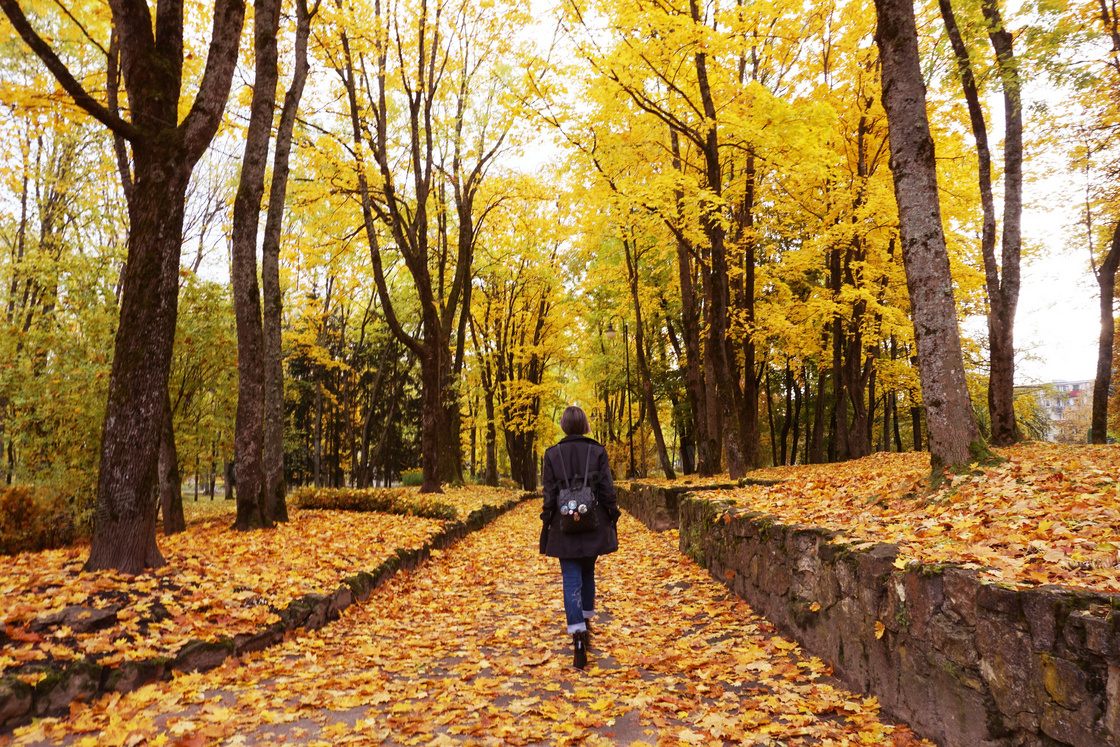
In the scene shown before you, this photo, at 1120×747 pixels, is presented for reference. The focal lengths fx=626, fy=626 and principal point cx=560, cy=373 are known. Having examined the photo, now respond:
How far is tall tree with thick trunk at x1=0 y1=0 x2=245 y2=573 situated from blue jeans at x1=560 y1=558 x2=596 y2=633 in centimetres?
390

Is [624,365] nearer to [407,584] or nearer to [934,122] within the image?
[934,122]

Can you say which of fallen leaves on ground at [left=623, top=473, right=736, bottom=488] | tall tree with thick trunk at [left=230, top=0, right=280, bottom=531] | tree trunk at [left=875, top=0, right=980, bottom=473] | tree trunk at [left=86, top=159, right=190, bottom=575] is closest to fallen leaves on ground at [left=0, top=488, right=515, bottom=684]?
tree trunk at [left=86, top=159, right=190, bottom=575]

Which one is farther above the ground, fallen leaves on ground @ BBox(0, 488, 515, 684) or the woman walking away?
the woman walking away

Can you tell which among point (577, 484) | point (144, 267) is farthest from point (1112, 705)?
point (144, 267)

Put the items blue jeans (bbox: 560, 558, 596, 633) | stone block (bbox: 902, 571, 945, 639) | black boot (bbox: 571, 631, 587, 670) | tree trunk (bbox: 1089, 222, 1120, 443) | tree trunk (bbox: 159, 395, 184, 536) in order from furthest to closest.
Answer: tree trunk (bbox: 1089, 222, 1120, 443) → tree trunk (bbox: 159, 395, 184, 536) → blue jeans (bbox: 560, 558, 596, 633) → black boot (bbox: 571, 631, 587, 670) → stone block (bbox: 902, 571, 945, 639)

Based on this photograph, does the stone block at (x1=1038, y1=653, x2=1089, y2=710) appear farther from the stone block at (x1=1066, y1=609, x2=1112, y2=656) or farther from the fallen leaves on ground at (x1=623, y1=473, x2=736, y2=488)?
the fallen leaves on ground at (x1=623, y1=473, x2=736, y2=488)

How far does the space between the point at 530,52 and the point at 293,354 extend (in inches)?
509

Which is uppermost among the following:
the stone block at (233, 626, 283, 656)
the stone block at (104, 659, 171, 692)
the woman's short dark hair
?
the woman's short dark hair

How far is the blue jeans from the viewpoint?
4.67 metres

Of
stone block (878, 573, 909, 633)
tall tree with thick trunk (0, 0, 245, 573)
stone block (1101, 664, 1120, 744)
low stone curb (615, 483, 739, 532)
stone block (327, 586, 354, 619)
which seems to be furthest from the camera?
low stone curb (615, 483, 739, 532)

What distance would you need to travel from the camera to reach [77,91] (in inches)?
210

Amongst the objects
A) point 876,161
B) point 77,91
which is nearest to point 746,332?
point 876,161

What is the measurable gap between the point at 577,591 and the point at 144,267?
16.0 feet

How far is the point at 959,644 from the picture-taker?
2.78 meters
